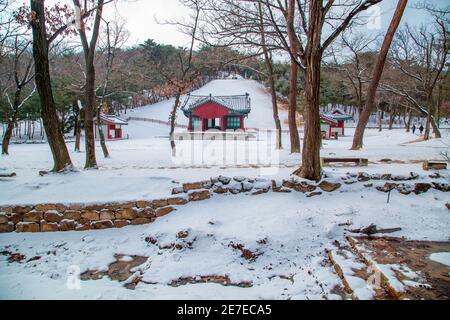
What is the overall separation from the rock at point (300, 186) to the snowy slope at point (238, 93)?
3638 cm

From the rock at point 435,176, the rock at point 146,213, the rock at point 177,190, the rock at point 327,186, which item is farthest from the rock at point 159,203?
the rock at point 435,176

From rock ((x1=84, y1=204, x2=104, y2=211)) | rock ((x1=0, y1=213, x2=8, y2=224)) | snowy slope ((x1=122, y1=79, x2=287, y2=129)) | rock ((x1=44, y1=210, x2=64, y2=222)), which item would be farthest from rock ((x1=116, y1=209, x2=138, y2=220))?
snowy slope ((x1=122, y1=79, x2=287, y2=129))

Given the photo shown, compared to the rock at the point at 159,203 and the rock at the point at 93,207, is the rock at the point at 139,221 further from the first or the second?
the rock at the point at 93,207

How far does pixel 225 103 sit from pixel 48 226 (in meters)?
23.2

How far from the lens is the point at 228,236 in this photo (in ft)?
14.2

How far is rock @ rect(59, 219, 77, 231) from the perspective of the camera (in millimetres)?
4770

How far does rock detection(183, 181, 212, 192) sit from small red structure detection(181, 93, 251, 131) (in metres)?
21.4

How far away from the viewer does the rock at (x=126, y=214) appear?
486 cm

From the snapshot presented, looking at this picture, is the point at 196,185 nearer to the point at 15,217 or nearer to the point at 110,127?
the point at 15,217
